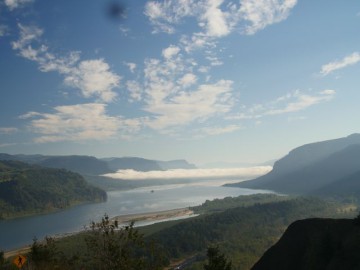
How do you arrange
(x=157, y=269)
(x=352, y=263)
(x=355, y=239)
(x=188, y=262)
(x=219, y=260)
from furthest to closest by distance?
(x=188, y=262) < (x=219, y=260) < (x=355, y=239) < (x=352, y=263) < (x=157, y=269)

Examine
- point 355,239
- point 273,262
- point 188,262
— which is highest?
point 355,239

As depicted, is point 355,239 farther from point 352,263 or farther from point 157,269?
point 157,269

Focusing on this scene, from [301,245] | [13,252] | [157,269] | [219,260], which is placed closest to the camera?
[157,269]

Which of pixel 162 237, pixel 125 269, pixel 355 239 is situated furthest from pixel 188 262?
pixel 125 269

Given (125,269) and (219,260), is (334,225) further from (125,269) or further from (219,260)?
(125,269)

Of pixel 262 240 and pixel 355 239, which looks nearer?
pixel 355 239

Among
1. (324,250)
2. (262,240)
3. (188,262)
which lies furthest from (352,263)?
(262,240)

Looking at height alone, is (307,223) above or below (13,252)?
above
